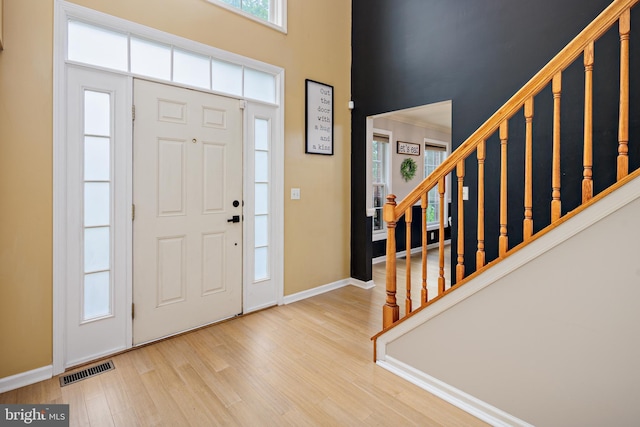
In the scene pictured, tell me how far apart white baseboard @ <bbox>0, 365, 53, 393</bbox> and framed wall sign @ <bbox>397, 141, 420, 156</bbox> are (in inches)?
202

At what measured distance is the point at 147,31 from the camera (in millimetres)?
2516

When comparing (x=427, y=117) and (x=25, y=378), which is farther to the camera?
(x=427, y=117)

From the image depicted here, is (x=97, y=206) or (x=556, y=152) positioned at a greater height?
(x=556, y=152)

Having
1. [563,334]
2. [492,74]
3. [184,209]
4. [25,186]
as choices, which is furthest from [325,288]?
[25,186]

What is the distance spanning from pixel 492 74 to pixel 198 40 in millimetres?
2523

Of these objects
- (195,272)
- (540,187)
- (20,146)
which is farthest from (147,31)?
(540,187)

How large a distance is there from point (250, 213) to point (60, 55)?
1.78 metres

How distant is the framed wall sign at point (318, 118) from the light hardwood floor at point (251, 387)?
198cm

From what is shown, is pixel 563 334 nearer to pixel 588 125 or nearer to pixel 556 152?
pixel 556 152

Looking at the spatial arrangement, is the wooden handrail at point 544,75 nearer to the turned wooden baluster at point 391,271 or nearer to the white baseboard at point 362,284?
the turned wooden baluster at point 391,271

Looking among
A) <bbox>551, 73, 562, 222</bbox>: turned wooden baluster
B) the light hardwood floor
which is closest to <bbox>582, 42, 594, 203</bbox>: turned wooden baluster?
<bbox>551, 73, 562, 222</bbox>: turned wooden baluster

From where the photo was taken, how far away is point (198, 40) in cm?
278

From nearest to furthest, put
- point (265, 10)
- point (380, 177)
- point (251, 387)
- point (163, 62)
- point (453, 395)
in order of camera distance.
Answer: point (453, 395) < point (251, 387) < point (163, 62) < point (265, 10) < point (380, 177)

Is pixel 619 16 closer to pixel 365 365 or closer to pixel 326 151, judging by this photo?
pixel 365 365
